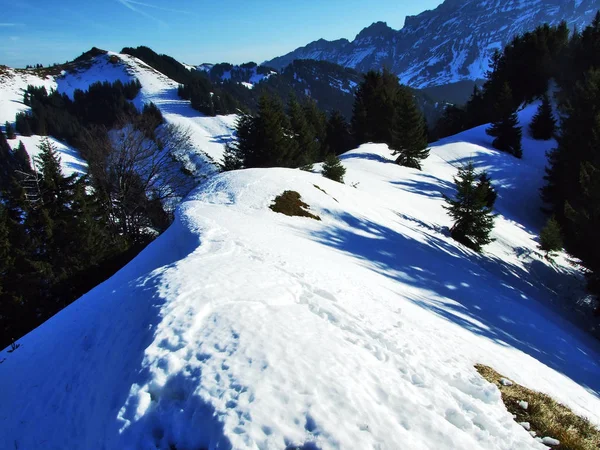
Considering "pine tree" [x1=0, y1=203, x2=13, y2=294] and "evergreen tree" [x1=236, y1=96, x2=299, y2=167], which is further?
"evergreen tree" [x1=236, y1=96, x2=299, y2=167]

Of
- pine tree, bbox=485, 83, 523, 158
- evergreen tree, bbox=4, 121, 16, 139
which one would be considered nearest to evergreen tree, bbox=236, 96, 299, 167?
pine tree, bbox=485, 83, 523, 158

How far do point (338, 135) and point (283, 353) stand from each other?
55589 mm

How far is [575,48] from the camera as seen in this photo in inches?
2073

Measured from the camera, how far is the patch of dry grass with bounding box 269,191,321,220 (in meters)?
17.3

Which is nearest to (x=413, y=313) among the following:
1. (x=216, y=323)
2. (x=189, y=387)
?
(x=216, y=323)

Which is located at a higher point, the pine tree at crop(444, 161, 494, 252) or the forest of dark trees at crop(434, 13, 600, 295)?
the forest of dark trees at crop(434, 13, 600, 295)

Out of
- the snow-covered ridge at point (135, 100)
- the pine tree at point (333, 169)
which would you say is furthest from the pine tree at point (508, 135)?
the snow-covered ridge at point (135, 100)

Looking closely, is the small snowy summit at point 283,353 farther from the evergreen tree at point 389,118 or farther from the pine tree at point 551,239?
the evergreen tree at point 389,118

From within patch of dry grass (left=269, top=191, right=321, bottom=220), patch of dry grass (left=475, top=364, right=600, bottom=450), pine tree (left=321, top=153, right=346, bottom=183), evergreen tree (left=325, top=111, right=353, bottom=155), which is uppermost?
evergreen tree (left=325, top=111, right=353, bottom=155)

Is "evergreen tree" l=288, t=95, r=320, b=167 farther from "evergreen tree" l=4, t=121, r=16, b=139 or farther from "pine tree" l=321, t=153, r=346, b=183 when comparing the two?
"evergreen tree" l=4, t=121, r=16, b=139

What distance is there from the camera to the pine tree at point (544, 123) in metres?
45.4

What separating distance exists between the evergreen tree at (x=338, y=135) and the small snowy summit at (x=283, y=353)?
43365 mm

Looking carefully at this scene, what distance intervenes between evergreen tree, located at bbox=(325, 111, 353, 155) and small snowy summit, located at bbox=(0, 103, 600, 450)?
43.4 metres

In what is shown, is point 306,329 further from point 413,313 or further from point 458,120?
point 458,120
